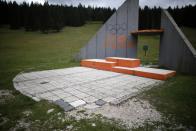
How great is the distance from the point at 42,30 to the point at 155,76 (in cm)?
4269

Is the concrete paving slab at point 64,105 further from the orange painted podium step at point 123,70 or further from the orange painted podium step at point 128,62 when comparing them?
the orange painted podium step at point 128,62

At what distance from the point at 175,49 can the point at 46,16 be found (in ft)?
144

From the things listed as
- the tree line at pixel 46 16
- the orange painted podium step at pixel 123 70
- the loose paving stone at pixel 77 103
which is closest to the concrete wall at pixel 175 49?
the orange painted podium step at pixel 123 70

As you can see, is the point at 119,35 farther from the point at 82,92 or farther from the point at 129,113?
the point at 129,113

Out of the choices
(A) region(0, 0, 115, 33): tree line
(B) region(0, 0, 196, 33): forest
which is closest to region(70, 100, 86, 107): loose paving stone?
(B) region(0, 0, 196, 33): forest

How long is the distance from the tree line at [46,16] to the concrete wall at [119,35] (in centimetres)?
3618

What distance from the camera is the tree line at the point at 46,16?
4331cm

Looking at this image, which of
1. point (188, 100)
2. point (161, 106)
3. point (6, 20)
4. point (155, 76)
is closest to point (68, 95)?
point (161, 106)

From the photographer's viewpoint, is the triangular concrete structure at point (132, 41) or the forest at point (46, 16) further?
the forest at point (46, 16)

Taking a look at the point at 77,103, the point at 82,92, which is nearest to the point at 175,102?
the point at 77,103

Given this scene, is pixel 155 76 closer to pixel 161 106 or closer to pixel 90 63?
pixel 161 106

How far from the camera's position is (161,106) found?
11.4ft

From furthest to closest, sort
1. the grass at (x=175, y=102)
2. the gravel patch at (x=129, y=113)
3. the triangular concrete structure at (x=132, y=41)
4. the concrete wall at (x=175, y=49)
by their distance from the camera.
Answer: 1. the triangular concrete structure at (x=132, y=41)
2. the concrete wall at (x=175, y=49)
3. the gravel patch at (x=129, y=113)
4. the grass at (x=175, y=102)

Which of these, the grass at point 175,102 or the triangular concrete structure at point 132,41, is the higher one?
the triangular concrete structure at point 132,41
